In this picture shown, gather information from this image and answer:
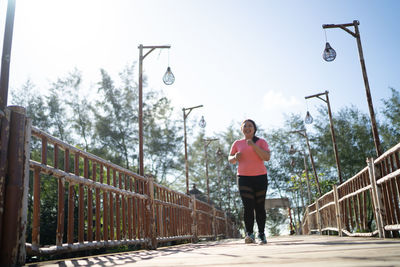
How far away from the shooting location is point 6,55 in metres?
3.16

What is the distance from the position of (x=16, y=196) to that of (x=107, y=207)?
9.49ft

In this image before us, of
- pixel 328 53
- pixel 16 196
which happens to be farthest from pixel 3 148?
pixel 328 53

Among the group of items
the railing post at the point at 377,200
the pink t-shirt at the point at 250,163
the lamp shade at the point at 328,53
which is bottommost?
the railing post at the point at 377,200

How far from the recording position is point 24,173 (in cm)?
271

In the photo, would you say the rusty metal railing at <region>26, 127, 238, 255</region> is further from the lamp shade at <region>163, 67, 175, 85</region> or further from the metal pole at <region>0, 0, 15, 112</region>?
the lamp shade at <region>163, 67, 175, 85</region>

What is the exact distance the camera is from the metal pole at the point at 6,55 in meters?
2.97

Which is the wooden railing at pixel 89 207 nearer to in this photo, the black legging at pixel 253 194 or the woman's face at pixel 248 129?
the black legging at pixel 253 194

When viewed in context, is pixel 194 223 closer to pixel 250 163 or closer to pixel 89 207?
pixel 250 163

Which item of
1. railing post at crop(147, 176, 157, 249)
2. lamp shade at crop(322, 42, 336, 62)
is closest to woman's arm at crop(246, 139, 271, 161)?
railing post at crop(147, 176, 157, 249)

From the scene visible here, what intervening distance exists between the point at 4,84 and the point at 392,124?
2832 cm

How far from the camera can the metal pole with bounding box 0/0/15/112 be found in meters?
2.97

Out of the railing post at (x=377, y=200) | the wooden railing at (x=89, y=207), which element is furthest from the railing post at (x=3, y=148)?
the railing post at (x=377, y=200)

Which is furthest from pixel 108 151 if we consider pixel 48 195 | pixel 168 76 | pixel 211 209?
pixel 168 76

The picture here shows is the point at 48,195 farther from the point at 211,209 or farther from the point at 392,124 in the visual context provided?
the point at 392,124
